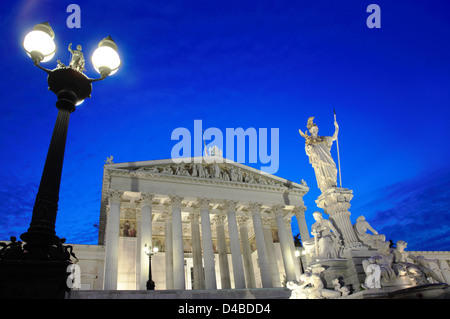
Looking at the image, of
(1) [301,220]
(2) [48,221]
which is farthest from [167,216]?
(2) [48,221]

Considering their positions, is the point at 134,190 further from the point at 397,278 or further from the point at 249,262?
the point at 397,278

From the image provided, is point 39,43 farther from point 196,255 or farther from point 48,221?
point 196,255

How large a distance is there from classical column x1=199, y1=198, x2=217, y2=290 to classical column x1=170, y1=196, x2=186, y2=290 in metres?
2.28

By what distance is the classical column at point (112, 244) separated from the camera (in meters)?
25.1

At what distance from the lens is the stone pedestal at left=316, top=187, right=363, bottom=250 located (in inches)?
404

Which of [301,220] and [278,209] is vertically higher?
[278,209]

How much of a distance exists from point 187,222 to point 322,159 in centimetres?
2904

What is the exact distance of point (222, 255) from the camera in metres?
34.1

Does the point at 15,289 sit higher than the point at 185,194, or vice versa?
the point at 185,194

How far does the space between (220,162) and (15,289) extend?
107 feet
